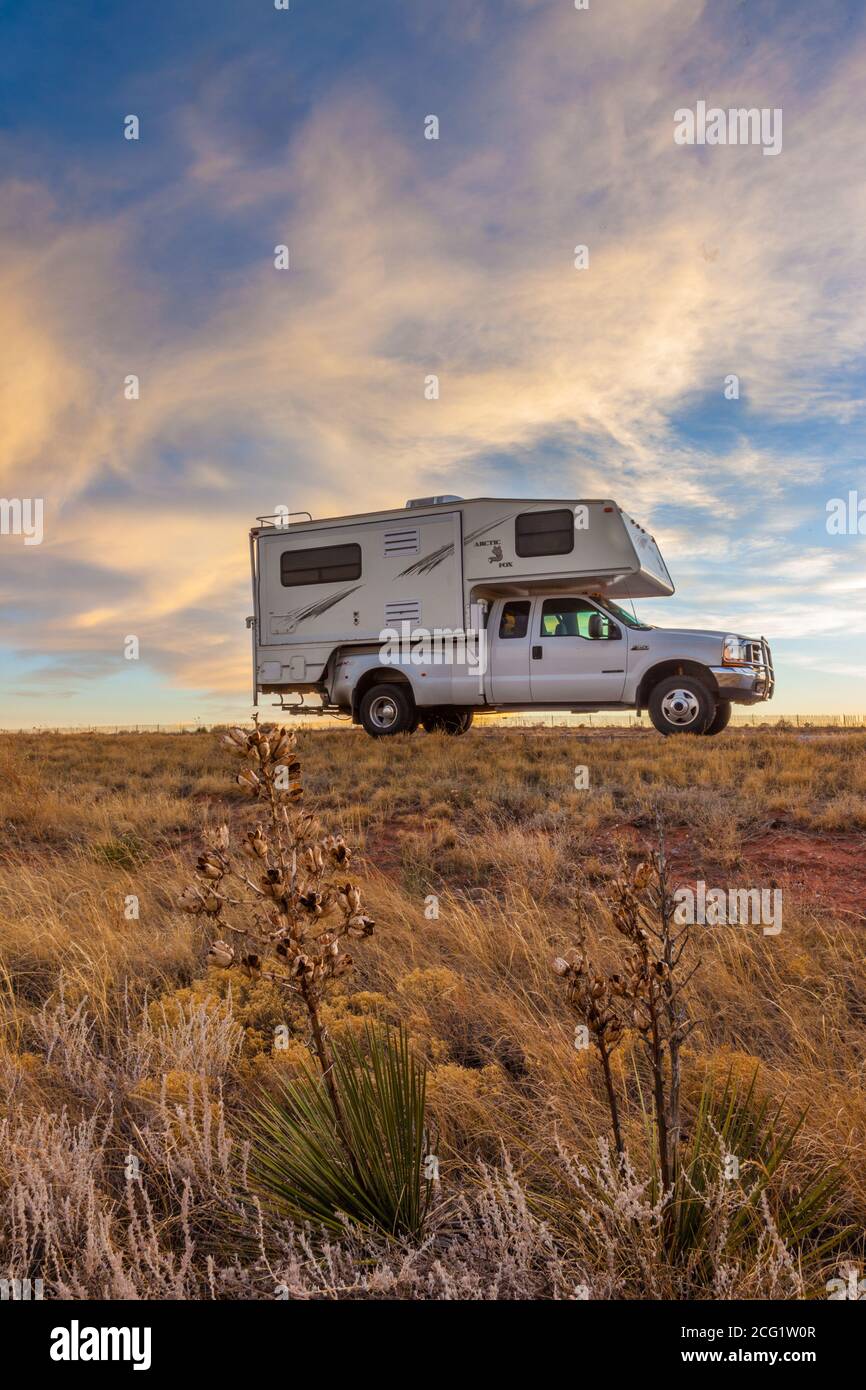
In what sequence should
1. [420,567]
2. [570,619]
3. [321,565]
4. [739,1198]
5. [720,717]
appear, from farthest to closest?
[321,565], [420,567], [570,619], [720,717], [739,1198]

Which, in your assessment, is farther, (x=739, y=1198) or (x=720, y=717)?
(x=720, y=717)

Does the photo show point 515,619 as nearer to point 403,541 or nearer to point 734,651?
point 403,541

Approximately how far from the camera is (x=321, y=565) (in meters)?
14.0

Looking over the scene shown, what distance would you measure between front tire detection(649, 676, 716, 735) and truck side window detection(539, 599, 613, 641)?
1.07 m

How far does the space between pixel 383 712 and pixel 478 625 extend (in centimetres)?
203

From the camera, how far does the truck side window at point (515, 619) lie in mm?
12305

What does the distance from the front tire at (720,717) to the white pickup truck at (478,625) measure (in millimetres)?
25

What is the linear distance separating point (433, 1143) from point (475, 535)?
11.1 metres

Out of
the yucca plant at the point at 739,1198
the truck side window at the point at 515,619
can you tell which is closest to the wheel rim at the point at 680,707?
the truck side window at the point at 515,619

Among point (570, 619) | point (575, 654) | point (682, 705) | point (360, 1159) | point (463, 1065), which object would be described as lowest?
point (463, 1065)

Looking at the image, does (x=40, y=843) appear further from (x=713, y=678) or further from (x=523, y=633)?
(x=713, y=678)

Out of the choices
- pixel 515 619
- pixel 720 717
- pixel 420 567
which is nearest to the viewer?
pixel 720 717

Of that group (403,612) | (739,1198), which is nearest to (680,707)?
(403,612)
